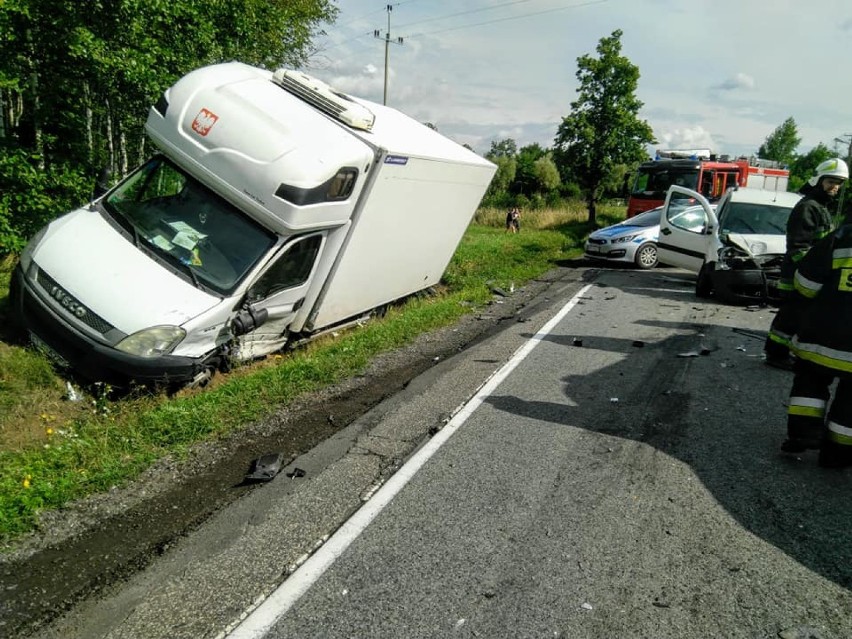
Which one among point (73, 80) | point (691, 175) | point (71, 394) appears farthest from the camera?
point (691, 175)

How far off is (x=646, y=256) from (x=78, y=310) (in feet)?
42.4

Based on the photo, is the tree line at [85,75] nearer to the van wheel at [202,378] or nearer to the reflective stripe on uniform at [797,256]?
the van wheel at [202,378]

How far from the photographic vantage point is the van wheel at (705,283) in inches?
419

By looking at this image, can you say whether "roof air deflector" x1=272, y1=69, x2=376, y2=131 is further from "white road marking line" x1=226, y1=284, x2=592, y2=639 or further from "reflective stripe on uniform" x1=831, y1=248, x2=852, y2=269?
"reflective stripe on uniform" x1=831, y1=248, x2=852, y2=269

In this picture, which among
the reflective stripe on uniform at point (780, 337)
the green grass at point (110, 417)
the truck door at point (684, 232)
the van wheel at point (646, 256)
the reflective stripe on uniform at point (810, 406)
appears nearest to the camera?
the green grass at point (110, 417)

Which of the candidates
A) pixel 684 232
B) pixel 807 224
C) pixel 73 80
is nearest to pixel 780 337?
pixel 807 224

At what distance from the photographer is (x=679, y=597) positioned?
114 inches

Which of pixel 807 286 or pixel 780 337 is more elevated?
pixel 807 286

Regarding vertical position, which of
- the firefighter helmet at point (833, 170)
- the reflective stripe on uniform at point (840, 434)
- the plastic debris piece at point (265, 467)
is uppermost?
the firefighter helmet at point (833, 170)

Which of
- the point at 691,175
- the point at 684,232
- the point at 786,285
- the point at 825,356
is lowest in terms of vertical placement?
the point at 825,356

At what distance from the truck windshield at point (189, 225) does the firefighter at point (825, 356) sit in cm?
435

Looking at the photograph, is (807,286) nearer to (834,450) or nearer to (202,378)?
(834,450)

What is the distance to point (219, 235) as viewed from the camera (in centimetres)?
574

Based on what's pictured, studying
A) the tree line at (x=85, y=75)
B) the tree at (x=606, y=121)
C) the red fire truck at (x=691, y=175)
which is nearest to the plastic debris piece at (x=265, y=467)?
the tree line at (x=85, y=75)
